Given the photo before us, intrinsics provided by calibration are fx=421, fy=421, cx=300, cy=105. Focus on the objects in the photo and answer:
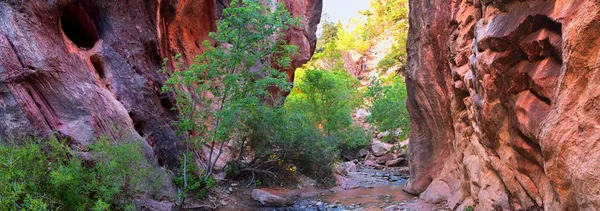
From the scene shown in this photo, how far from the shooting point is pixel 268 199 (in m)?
14.1

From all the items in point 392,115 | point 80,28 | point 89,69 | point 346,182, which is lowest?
point 346,182

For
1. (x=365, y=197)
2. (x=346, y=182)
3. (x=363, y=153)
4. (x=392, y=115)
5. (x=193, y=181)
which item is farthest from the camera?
(x=363, y=153)

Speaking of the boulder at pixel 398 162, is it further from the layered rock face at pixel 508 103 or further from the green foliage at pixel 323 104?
the layered rock face at pixel 508 103

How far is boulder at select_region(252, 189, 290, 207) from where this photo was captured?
1397cm

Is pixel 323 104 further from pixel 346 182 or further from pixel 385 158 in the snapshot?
pixel 346 182

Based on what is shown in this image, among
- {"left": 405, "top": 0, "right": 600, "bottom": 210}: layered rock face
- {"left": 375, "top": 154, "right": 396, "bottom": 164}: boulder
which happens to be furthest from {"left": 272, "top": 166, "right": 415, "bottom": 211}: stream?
{"left": 375, "top": 154, "right": 396, "bottom": 164}: boulder

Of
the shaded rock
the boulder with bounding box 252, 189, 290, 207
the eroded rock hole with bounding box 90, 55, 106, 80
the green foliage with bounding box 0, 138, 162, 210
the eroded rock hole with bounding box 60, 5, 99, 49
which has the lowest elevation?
the boulder with bounding box 252, 189, 290, 207

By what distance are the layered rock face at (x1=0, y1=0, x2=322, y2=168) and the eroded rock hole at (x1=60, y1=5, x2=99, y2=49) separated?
0.09ft

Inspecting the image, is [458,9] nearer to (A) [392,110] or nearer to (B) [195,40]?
(B) [195,40]

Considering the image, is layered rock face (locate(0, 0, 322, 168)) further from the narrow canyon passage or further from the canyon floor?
the canyon floor

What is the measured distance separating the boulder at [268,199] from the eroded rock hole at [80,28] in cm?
724

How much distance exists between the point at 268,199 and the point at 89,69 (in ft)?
22.3

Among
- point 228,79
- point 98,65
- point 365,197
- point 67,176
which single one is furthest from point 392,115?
point 67,176

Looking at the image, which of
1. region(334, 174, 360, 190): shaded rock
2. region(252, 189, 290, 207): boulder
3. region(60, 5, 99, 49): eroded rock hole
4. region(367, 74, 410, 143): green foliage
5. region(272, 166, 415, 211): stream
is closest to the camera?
region(60, 5, 99, 49): eroded rock hole
